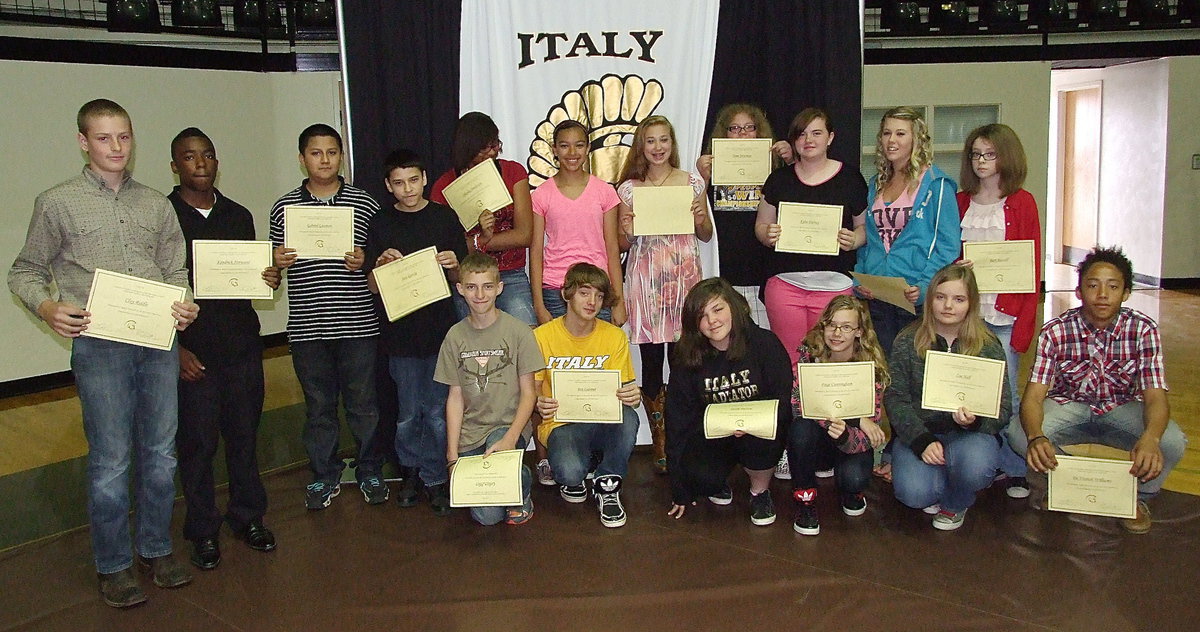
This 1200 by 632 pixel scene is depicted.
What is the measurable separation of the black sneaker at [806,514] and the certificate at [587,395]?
765 mm

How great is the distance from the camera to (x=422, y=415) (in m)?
3.94

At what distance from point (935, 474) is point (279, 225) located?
274 centimetres

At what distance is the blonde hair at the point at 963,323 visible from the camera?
3506 mm

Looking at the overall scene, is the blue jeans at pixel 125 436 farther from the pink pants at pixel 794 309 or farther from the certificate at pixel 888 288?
the certificate at pixel 888 288

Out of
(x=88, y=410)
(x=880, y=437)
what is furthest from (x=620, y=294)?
(x=88, y=410)

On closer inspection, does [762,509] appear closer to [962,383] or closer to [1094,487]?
[962,383]

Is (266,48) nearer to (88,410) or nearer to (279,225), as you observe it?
(279,225)

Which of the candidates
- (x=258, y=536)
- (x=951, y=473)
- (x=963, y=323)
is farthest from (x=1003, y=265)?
(x=258, y=536)

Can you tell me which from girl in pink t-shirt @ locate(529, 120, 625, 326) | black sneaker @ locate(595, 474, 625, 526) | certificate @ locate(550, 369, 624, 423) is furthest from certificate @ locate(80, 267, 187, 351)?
black sneaker @ locate(595, 474, 625, 526)

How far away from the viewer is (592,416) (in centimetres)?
373

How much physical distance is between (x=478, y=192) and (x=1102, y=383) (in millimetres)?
2574

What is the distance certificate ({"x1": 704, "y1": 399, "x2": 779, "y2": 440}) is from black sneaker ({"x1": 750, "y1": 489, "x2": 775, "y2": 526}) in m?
0.29

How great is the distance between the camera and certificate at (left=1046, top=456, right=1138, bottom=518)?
3326 millimetres

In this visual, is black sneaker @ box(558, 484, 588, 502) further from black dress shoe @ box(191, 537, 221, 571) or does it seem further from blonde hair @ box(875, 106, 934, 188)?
blonde hair @ box(875, 106, 934, 188)
